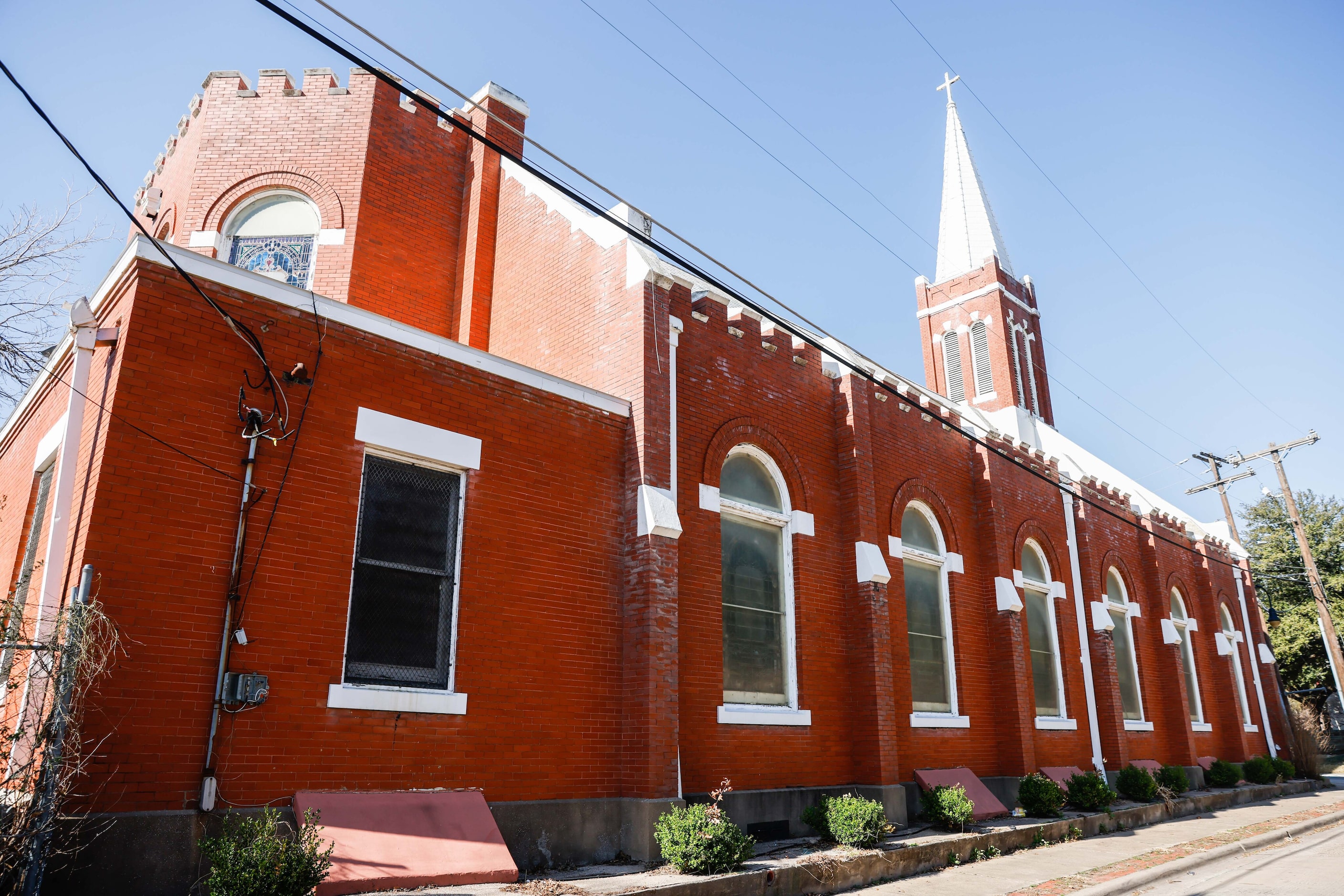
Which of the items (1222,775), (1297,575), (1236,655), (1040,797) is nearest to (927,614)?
(1040,797)

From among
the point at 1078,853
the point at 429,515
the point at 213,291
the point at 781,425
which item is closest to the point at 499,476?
the point at 429,515

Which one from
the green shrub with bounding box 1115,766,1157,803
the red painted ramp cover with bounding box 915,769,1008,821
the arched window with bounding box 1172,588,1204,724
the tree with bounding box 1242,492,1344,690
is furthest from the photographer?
the tree with bounding box 1242,492,1344,690

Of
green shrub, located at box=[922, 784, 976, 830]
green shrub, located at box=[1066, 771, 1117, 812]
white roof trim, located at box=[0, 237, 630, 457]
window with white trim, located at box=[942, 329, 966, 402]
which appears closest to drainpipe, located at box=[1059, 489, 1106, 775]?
green shrub, located at box=[1066, 771, 1117, 812]

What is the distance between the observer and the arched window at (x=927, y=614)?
15.7 m

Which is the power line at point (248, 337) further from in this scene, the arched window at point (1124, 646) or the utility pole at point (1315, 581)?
the utility pole at point (1315, 581)

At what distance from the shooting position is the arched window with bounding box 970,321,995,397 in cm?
3172

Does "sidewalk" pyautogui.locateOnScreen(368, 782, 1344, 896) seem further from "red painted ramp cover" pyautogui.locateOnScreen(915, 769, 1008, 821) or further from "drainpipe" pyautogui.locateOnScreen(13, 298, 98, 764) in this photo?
"drainpipe" pyautogui.locateOnScreen(13, 298, 98, 764)

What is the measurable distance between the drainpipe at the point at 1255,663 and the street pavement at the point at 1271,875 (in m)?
17.3

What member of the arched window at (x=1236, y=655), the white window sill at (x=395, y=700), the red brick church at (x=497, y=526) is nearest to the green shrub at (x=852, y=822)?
the red brick church at (x=497, y=526)

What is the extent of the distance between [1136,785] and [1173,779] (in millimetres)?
2157

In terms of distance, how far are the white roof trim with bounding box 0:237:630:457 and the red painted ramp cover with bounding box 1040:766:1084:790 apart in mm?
11866

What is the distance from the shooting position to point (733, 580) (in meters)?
12.6

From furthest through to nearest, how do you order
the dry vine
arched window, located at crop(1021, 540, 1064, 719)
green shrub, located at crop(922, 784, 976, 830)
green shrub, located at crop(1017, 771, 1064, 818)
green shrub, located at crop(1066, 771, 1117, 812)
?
arched window, located at crop(1021, 540, 1064, 719) → green shrub, located at crop(1066, 771, 1117, 812) → green shrub, located at crop(1017, 771, 1064, 818) → green shrub, located at crop(922, 784, 976, 830) → the dry vine

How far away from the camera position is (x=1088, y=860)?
12586 millimetres
